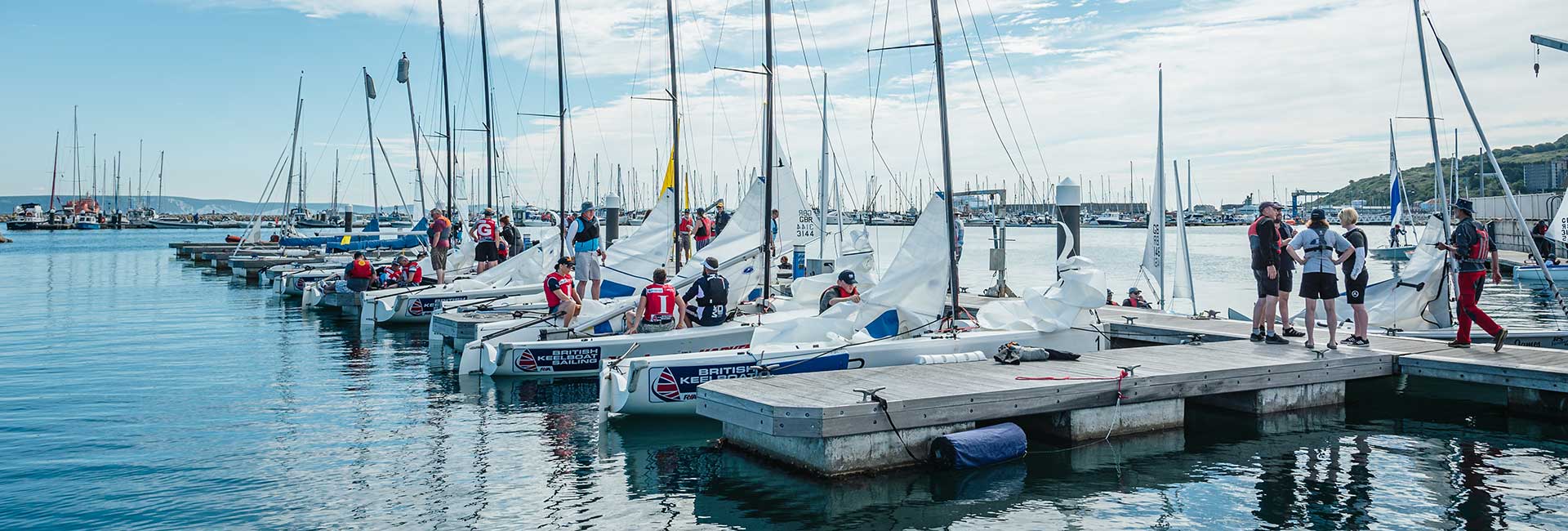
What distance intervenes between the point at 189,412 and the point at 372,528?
672cm

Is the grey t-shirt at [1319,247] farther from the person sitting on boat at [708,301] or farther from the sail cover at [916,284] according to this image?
the person sitting on boat at [708,301]

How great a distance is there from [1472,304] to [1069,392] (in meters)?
5.62

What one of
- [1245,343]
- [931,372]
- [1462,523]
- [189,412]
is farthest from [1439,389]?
[189,412]

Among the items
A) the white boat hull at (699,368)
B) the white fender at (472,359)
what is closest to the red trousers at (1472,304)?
the white boat hull at (699,368)

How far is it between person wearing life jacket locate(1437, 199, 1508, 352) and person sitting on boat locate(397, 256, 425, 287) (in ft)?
70.7

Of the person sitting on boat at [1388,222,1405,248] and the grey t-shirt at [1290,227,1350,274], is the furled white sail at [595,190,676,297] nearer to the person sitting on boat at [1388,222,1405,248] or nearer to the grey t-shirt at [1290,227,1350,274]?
the grey t-shirt at [1290,227,1350,274]

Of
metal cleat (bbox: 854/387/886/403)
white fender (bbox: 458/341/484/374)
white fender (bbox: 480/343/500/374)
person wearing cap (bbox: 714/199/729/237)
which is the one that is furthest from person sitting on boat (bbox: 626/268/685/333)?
person wearing cap (bbox: 714/199/729/237)

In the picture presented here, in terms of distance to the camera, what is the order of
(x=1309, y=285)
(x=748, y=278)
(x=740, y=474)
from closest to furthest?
(x=740, y=474) < (x=1309, y=285) < (x=748, y=278)

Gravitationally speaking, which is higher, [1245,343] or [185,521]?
[1245,343]

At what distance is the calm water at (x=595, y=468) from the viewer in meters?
8.23

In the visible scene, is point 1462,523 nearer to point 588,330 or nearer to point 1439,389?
point 1439,389

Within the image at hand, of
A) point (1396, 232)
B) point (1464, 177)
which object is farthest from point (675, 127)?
point (1464, 177)

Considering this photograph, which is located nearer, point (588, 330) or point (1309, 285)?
point (1309, 285)

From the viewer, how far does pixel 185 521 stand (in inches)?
323
